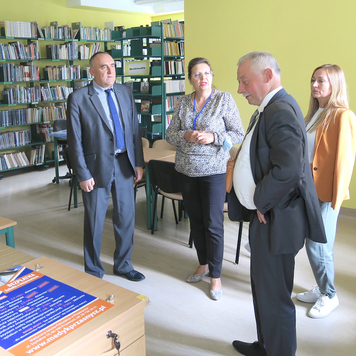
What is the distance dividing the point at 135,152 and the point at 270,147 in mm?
1480

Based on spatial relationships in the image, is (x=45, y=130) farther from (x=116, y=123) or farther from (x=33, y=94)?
(x=116, y=123)

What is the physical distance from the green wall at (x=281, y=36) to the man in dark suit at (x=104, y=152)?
2.40 meters

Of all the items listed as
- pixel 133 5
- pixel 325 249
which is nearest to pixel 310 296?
pixel 325 249

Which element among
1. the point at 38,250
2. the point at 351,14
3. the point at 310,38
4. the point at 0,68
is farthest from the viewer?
the point at 0,68

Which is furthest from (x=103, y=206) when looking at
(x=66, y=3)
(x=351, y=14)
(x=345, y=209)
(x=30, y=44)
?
(x=66, y=3)

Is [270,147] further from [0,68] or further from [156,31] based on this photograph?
[0,68]

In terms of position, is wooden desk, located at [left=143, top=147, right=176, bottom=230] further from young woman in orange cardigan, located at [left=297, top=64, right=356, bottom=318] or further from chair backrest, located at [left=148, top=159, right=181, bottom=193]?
young woman in orange cardigan, located at [left=297, top=64, right=356, bottom=318]

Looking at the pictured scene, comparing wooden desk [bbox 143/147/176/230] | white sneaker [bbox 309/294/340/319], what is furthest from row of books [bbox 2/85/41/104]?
white sneaker [bbox 309/294/340/319]

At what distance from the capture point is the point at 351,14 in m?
3.91

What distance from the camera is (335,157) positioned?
7.25 ft

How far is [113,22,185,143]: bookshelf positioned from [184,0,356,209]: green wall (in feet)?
4.62

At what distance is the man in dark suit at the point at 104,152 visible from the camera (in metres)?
2.54

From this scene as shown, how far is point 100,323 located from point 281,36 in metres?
A: 3.99

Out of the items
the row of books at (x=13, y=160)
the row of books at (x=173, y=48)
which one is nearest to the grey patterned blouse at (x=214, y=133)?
the row of books at (x=173, y=48)
